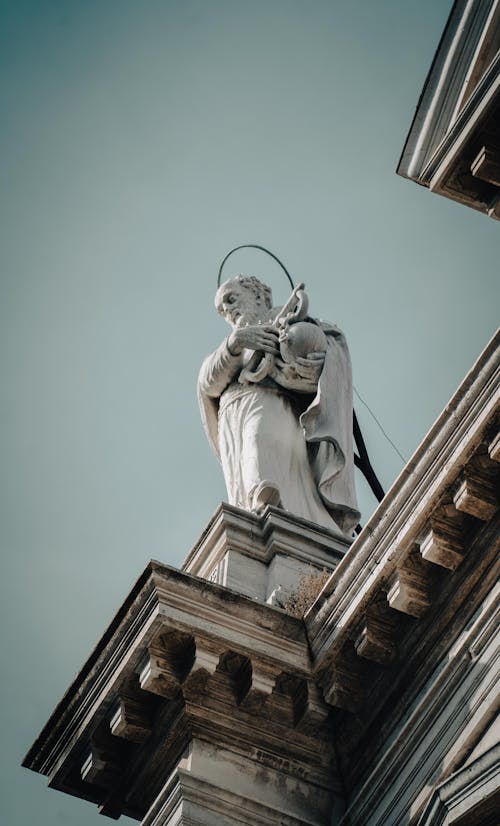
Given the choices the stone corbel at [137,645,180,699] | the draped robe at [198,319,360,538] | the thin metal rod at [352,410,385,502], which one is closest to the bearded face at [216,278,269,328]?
the draped robe at [198,319,360,538]

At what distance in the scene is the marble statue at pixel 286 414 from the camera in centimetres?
1373

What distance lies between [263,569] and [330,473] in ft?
5.73

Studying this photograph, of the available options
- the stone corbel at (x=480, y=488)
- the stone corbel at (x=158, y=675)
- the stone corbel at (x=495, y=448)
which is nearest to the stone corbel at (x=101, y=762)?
the stone corbel at (x=158, y=675)

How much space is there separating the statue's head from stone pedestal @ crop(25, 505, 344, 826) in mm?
5608

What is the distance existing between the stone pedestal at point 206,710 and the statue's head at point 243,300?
5608 millimetres

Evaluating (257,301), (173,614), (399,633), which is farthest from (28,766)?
(257,301)

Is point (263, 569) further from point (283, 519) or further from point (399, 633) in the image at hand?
point (399, 633)

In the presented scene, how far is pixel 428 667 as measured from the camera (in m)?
10.4

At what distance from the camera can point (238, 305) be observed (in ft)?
53.7

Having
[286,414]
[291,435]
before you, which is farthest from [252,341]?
[291,435]

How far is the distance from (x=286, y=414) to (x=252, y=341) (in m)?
0.84

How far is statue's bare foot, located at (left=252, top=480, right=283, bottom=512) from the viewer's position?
13422mm

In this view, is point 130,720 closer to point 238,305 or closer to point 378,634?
point 378,634

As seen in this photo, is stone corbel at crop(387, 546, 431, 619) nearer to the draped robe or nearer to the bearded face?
the draped robe
